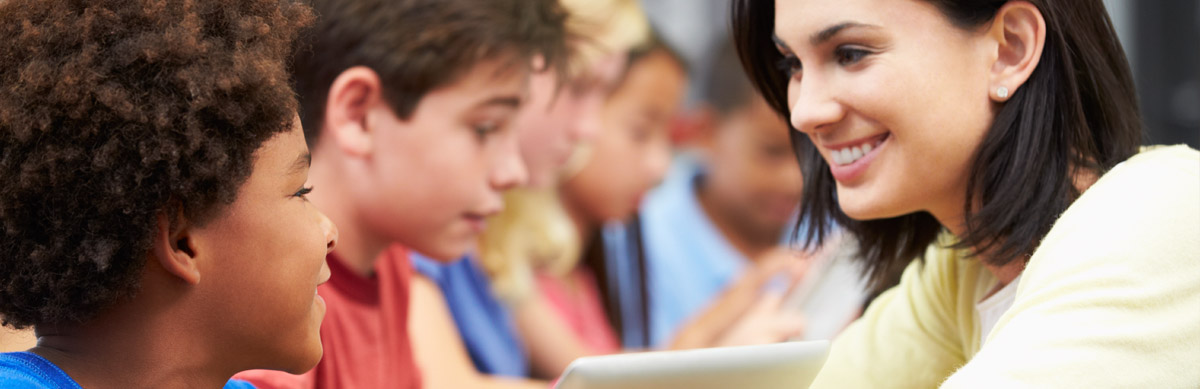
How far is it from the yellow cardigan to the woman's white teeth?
0.74ft

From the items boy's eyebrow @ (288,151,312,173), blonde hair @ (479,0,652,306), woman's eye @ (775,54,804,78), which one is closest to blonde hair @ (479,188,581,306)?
blonde hair @ (479,0,652,306)

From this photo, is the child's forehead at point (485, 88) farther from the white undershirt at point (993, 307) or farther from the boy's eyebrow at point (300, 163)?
the white undershirt at point (993, 307)

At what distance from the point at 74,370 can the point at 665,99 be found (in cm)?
213

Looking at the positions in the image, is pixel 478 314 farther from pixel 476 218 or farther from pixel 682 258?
pixel 682 258

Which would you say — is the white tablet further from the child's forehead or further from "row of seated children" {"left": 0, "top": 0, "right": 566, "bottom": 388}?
the child's forehead

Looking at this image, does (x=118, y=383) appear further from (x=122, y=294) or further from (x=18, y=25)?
(x=18, y=25)

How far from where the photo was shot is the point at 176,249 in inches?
33.3

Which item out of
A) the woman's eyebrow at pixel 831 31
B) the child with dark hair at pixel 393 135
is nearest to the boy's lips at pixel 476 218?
the child with dark hair at pixel 393 135

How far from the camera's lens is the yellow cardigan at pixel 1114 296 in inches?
33.9

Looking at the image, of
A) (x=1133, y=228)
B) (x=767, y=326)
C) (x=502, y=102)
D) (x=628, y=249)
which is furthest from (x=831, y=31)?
(x=628, y=249)

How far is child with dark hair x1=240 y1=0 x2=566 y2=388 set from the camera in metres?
1.39

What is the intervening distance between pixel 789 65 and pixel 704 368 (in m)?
0.48

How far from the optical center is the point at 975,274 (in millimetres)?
1322

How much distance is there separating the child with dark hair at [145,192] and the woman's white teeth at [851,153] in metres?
0.61
